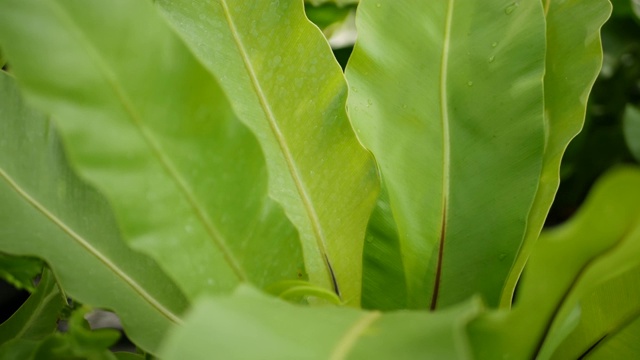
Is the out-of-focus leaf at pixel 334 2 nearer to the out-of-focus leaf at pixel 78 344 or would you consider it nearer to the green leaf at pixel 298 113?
the green leaf at pixel 298 113

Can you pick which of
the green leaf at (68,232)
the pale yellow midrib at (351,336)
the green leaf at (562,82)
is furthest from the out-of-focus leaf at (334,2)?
the pale yellow midrib at (351,336)

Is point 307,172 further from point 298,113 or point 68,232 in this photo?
point 68,232

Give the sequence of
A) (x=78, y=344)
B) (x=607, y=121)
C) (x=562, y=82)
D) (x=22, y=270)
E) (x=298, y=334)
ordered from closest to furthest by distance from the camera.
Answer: (x=298, y=334)
(x=78, y=344)
(x=562, y=82)
(x=22, y=270)
(x=607, y=121)

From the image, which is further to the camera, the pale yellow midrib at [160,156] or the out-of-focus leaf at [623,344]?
the out-of-focus leaf at [623,344]

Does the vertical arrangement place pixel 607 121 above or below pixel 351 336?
below

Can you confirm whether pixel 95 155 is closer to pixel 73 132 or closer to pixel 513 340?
pixel 73 132

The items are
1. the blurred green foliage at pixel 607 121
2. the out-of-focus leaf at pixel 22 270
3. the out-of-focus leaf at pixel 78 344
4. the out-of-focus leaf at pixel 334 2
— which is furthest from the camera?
the blurred green foliage at pixel 607 121

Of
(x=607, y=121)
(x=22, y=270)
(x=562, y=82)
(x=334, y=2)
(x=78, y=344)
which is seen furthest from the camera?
(x=607, y=121)

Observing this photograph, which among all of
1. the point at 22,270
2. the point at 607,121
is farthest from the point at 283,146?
the point at 607,121

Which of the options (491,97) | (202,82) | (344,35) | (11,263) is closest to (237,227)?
(202,82)
